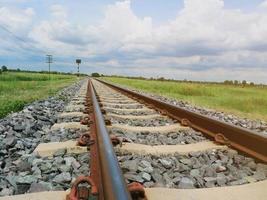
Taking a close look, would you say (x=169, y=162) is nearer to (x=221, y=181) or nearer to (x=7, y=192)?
(x=221, y=181)

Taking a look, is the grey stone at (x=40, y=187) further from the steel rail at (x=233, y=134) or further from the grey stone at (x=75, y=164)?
the steel rail at (x=233, y=134)

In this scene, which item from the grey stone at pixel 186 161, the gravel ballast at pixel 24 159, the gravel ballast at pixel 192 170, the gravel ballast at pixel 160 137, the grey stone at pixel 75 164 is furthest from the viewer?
the gravel ballast at pixel 160 137

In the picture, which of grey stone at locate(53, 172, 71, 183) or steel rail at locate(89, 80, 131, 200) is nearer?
steel rail at locate(89, 80, 131, 200)

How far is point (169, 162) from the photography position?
11.1ft

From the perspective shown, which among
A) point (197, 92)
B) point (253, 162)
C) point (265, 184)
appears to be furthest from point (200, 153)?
point (197, 92)

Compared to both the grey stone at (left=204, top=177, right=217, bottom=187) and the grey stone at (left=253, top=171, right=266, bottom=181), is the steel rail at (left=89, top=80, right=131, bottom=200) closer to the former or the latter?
the grey stone at (left=204, top=177, right=217, bottom=187)

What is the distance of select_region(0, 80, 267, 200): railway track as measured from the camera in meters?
2.38

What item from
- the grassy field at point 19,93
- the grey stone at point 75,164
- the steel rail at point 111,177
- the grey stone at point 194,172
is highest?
the steel rail at point 111,177

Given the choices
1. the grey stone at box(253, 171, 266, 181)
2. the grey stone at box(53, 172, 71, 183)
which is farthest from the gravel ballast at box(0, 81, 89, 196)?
the grey stone at box(253, 171, 266, 181)

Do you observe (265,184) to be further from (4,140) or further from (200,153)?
(4,140)

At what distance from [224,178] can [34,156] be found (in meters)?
1.67

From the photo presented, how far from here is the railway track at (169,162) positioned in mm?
2377

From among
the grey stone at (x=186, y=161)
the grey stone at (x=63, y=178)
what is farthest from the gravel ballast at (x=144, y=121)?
the grey stone at (x=63, y=178)

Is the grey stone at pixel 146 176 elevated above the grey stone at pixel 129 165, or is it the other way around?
the grey stone at pixel 129 165
